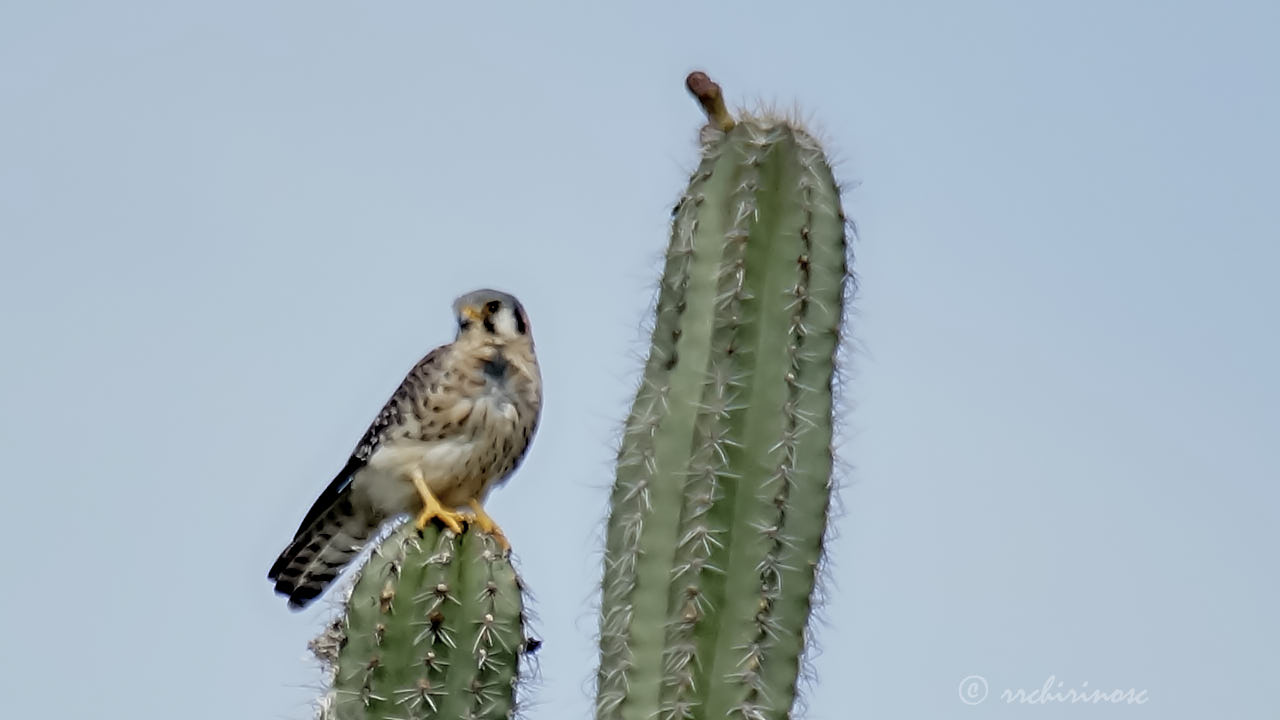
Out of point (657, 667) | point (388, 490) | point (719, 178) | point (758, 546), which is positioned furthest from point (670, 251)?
point (388, 490)

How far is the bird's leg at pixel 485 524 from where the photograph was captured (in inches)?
205

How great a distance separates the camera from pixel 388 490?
6.15 meters

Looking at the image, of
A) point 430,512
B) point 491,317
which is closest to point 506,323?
point 491,317

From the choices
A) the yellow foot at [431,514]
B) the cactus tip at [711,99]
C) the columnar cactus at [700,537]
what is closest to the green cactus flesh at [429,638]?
the columnar cactus at [700,537]

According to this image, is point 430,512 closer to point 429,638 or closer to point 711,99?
point 429,638

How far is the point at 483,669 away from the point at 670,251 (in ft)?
3.85

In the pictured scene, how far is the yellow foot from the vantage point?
177 inches

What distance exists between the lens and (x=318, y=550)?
643 cm

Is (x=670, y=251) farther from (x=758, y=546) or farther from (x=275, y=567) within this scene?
(x=275, y=567)

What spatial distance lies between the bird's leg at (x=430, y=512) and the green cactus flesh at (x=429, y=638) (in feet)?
0.78

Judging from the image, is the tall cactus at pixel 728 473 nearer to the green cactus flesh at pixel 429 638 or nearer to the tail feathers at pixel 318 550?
the green cactus flesh at pixel 429 638

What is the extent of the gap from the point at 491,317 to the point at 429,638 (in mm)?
2517

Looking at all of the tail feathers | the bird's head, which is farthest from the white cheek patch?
the tail feathers

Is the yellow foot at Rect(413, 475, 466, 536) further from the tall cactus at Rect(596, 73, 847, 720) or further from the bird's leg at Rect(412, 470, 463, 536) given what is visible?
the tall cactus at Rect(596, 73, 847, 720)
